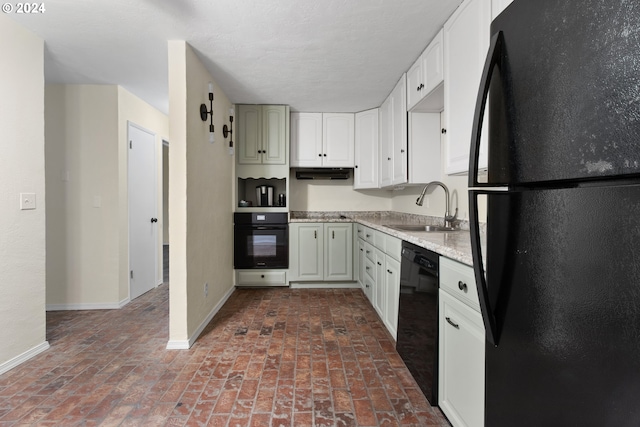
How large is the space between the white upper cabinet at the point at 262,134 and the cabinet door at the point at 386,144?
47.7 inches

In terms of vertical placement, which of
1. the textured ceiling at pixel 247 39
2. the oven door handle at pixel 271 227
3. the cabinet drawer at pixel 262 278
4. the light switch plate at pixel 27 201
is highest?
the textured ceiling at pixel 247 39

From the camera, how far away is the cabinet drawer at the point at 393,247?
214 centimetres

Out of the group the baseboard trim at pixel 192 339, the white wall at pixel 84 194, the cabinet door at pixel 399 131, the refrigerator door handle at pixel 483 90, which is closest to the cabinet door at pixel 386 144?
the cabinet door at pixel 399 131

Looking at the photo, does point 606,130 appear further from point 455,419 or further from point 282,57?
point 282,57

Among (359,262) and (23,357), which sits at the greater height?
(359,262)

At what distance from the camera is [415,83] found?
8.18 ft

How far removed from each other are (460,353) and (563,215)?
0.88 meters

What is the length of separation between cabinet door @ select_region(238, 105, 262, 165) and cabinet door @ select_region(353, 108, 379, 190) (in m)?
1.28

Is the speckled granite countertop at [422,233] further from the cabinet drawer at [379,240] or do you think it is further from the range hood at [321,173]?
the range hood at [321,173]

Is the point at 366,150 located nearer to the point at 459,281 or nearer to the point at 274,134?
the point at 274,134

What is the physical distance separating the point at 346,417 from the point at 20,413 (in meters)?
1.66

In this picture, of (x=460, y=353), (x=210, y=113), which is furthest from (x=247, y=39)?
(x=460, y=353)

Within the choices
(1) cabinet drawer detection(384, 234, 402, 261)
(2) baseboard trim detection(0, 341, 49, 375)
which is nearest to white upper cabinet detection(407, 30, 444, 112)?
(1) cabinet drawer detection(384, 234, 402, 261)

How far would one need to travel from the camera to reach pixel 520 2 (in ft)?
2.46
